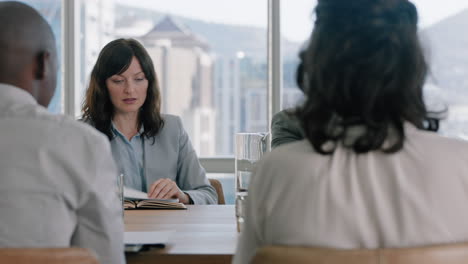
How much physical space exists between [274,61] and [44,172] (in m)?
3.31

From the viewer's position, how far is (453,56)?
14.5ft

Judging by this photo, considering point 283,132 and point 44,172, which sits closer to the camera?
point 44,172

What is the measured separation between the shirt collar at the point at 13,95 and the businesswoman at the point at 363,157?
53 cm

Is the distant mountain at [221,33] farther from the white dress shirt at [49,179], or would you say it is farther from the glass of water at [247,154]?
the white dress shirt at [49,179]

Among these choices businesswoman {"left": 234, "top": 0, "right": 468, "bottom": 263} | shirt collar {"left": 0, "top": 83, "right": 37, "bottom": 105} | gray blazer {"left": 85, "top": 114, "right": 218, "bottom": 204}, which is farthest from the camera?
gray blazer {"left": 85, "top": 114, "right": 218, "bottom": 204}

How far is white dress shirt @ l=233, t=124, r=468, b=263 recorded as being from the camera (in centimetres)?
113

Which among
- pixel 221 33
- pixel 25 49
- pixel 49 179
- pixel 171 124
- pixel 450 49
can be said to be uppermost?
pixel 221 33

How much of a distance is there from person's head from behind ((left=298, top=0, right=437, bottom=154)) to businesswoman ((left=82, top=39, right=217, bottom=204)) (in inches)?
68.9

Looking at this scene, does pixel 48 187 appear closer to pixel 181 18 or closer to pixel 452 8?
pixel 181 18

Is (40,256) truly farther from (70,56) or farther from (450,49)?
(450,49)

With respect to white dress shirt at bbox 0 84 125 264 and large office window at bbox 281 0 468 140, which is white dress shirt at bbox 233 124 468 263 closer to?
white dress shirt at bbox 0 84 125 264

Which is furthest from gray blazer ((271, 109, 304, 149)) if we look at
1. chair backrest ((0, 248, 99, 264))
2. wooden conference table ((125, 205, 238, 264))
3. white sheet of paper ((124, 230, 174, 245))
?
chair backrest ((0, 248, 99, 264))

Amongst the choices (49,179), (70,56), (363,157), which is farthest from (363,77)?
(70,56)

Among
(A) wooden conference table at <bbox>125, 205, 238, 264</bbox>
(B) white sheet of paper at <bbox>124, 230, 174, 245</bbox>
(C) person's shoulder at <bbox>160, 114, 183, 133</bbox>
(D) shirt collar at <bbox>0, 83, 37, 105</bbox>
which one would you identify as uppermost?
(D) shirt collar at <bbox>0, 83, 37, 105</bbox>
